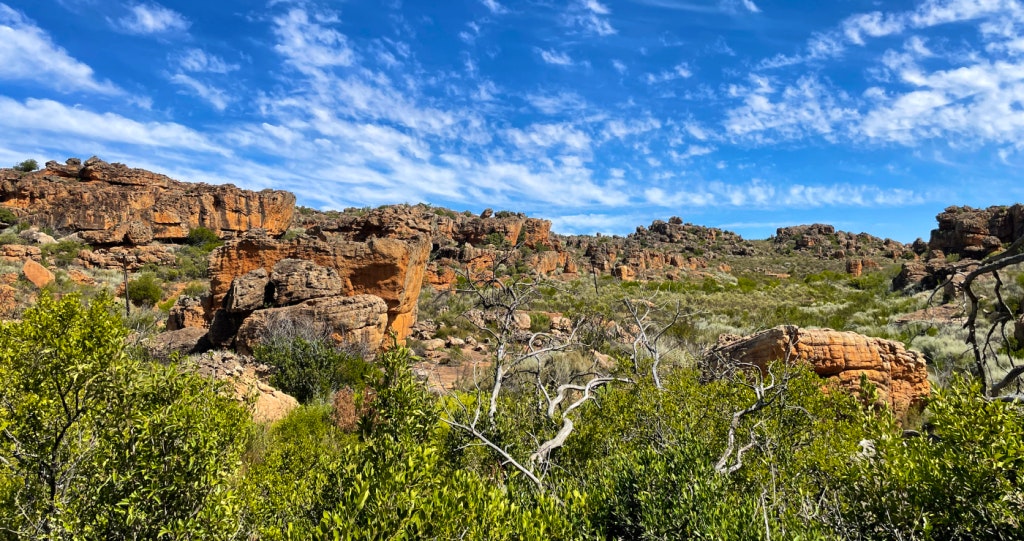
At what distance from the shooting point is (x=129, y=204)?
38000 mm

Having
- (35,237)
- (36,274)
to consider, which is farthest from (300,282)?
(35,237)

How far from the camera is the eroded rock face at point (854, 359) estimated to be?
9.33 meters

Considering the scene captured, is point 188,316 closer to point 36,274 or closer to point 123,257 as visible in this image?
point 36,274

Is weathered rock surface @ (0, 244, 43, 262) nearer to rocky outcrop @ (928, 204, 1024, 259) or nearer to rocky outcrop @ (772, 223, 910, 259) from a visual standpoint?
rocky outcrop @ (928, 204, 1024, 259)

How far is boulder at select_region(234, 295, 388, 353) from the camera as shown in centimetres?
1318

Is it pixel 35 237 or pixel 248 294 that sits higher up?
pixel 35 237

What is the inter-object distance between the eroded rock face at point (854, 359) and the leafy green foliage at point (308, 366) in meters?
8.97

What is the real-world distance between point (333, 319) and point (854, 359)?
12559 millimetres

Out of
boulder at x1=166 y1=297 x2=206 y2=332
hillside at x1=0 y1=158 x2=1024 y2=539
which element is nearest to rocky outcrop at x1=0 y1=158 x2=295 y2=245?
boulder at x1=166 y1=297 x2=206 y2=332

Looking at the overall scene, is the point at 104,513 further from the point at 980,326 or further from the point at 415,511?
the point at 980,326

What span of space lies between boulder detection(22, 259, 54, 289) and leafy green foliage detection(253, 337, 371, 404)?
17880 millimetres

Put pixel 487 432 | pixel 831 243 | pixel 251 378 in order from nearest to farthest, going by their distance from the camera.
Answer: pixel 487 432
pixel 251 378
pixel 831 243

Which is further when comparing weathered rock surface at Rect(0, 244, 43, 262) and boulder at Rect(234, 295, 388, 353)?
weathered rock surface at Rect(0, 244, 43, 262)

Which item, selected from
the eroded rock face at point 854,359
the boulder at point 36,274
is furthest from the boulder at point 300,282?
the boulder at point 36,274
